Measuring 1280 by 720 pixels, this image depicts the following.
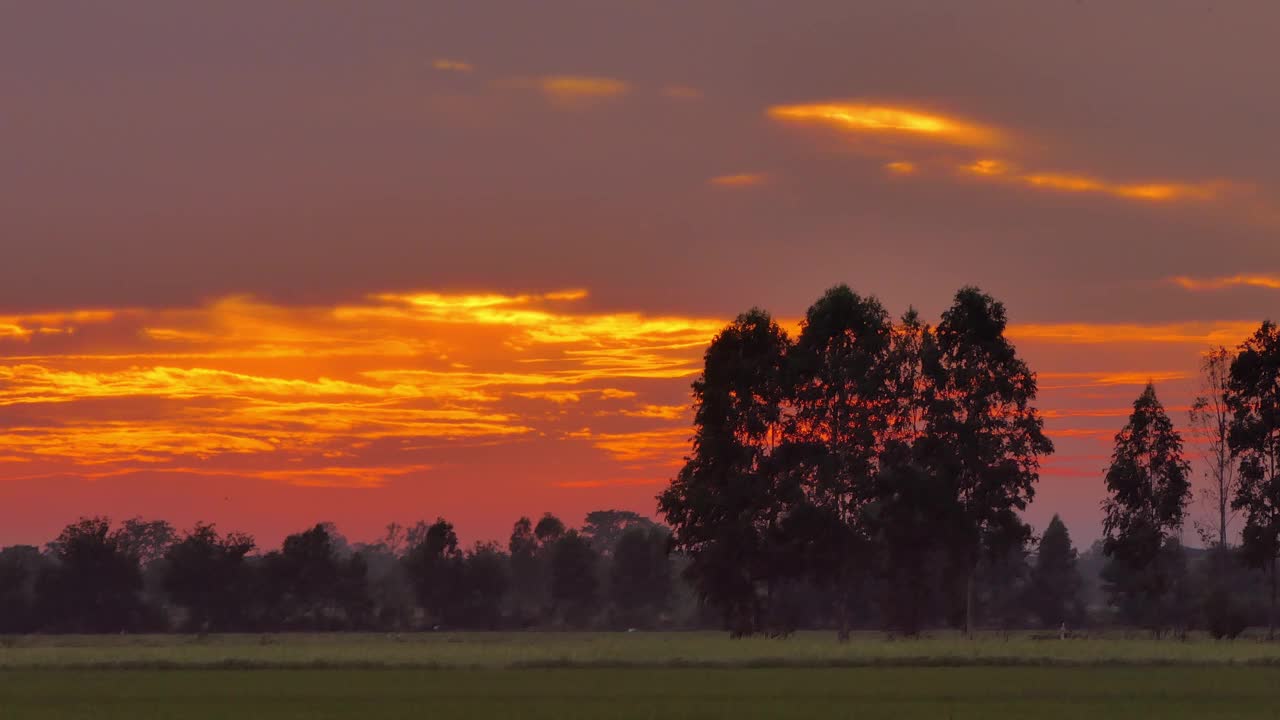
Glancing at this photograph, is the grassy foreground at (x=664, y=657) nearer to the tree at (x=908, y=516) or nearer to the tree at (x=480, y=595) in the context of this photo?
the tree at (x=908, y=516)

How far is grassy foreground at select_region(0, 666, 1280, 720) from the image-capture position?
129 feet

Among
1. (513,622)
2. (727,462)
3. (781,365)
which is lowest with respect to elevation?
(513,622)

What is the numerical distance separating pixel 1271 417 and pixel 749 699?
69.0 meters

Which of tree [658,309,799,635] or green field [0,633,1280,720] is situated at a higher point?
tree [658,309,799,635]

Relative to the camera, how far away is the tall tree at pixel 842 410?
318ft

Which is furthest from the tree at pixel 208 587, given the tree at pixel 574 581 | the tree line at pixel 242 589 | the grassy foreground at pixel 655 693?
the grassy foreground at pixel 655 693

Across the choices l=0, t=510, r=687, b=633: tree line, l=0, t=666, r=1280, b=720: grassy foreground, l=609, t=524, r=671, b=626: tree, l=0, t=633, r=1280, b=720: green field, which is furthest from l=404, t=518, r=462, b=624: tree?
l=0, t=666, r=1280, b=720: grassy foreground

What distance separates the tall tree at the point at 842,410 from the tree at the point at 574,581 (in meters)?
73.5

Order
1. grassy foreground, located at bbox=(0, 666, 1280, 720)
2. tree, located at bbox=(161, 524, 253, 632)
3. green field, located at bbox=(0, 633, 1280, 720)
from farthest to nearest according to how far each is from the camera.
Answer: tree, located at bbox=(161, 524, 253, 632) → green field, located at bbox=(0, 633, 1280, 720) → grassy foreground, located at bbox=(0, 666, 1280, 720)

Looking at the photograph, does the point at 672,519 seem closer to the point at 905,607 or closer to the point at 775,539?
the point at 775,539

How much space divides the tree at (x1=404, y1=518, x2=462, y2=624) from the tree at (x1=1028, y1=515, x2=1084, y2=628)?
64007mm

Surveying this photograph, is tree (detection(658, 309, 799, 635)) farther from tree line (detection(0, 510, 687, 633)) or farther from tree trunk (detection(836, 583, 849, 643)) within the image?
tree line (detection(0, 510, 687, 633))

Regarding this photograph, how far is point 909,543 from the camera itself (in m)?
98.3

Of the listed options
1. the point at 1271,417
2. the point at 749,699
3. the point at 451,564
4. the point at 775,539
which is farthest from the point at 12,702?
the point at 451,564
